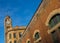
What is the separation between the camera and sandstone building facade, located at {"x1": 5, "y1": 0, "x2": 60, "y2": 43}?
1310cm

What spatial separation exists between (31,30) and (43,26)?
3.56m

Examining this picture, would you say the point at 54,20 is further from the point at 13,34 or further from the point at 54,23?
the point at 13,34

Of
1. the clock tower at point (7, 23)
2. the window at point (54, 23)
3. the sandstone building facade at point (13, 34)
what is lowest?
the window at point (54, 23)

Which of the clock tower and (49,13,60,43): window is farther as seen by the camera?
the clock tower

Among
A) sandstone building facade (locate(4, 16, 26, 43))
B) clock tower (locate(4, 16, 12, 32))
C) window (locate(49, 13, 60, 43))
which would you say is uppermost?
clock tower (locate(4, 16, 12, 32))

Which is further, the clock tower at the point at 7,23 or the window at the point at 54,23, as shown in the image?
the clock tower at the point at 7,23

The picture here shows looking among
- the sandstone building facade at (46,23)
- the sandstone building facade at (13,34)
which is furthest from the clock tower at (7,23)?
the sandstone building facade at (46,23)

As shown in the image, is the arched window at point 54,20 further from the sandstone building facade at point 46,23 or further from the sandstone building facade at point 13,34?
the sandstone building facade at point 13,34

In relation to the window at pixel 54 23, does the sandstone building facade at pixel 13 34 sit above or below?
above

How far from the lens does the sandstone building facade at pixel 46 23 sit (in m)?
13.1

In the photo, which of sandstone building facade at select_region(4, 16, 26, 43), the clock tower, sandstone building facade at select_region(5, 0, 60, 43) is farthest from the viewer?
the clock tower

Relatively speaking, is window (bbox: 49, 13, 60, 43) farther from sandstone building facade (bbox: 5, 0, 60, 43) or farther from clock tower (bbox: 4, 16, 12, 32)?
clock tower (bbox: 4, 16, 12, 32)

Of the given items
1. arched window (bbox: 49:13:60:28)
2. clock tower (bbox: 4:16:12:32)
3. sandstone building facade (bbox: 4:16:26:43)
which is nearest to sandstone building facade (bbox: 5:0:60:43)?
arched window (bbox: 49:13:60:28)

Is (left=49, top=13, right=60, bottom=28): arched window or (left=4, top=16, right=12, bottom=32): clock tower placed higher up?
(left=4, top=16, right=12, bottom=32): clock tower
